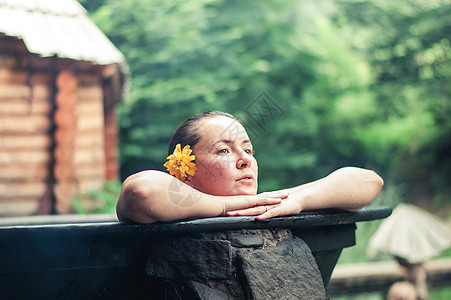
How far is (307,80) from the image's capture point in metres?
12.8

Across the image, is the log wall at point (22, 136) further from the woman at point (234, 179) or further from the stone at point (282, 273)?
the stone at point (282, 273)

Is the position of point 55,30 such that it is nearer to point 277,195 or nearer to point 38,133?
point 38,133

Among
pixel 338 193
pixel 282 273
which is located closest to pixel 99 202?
pixel 338 193

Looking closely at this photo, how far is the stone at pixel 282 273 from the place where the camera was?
53.9 inches

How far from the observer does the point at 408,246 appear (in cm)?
538

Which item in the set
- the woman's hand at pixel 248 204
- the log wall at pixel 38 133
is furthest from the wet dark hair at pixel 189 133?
the log wall at pixel 38 133

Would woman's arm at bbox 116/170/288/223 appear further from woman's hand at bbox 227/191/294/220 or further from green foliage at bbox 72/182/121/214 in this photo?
green foliage at bbox 72/182/121/214

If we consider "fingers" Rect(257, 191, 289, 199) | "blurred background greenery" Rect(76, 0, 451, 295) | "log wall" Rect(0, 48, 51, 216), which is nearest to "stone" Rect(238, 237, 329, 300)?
"fingers" Rect(257, 191, 289, 199)

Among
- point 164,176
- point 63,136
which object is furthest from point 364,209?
point 63,136

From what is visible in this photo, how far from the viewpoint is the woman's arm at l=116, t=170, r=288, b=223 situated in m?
1.30

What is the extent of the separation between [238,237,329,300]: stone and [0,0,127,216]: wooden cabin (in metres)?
5.26

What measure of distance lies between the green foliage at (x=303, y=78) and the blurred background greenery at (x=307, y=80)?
0.03 meters

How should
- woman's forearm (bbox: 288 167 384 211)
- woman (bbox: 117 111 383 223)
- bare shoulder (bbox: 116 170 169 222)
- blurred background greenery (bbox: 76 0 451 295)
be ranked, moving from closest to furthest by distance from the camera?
1. bare shoulder (bbox: 116 170 169 222)
2. woman (bbox: 117 111 383 223)
3. woman's forearm (bbox: 288 167 384 211)
4. blurred background greenery (bbox: 76 0 451 295)

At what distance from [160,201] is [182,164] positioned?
0.36 m
